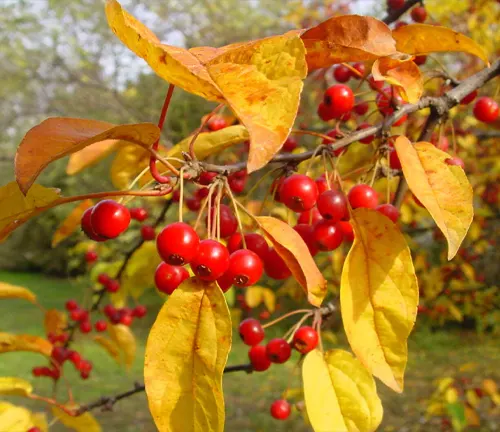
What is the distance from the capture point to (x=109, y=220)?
0.82 meters

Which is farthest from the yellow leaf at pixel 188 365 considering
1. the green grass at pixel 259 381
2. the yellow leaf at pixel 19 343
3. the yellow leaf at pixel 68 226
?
the green grass at pixel 259 381

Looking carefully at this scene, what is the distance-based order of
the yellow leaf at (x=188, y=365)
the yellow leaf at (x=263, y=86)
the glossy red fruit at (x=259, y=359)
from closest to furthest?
1. the yellow leaf at (x=263, y=86)
2. the yellow leaf at (x=188, y=365)
3. the glossy red fruit at (x=259, y=359)

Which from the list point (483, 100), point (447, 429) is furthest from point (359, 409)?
point (447, 429)

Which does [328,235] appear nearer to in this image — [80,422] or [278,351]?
[278,351]

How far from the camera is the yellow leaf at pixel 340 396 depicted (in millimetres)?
1005

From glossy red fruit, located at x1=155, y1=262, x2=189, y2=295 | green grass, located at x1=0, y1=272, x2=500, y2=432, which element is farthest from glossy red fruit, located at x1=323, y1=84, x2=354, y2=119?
green grass, located at x1=0, y1=272, x2=500, y2=432

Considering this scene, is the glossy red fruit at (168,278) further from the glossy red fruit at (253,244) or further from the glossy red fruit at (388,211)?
the glossy red fruit at (388,211)

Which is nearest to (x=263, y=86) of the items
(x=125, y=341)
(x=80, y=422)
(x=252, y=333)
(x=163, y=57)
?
(x=163, y=57)

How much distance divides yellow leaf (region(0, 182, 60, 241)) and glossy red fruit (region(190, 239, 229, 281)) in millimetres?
238

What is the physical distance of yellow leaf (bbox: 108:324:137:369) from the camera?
2.45 m

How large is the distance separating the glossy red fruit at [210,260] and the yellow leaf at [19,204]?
238 millimetres

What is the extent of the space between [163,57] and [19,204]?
385mm

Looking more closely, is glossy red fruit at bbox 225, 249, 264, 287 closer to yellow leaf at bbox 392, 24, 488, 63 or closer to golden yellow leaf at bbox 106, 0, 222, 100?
golden yellow leaf at bbox 106, 0, 222, 100

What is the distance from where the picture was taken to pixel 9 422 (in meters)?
1.56
